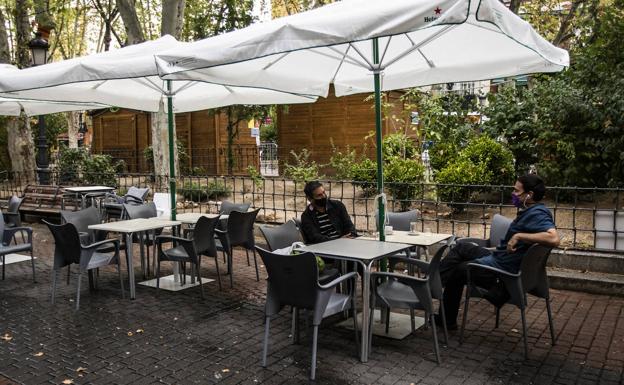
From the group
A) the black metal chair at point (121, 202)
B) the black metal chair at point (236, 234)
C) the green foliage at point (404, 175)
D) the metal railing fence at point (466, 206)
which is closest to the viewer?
the metal railing fence at point (466, 206)

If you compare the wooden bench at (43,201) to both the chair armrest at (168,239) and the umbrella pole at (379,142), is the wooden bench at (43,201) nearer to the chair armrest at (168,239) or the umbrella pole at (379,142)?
the chair armrest at (168,239)

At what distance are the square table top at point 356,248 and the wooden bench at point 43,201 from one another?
27.7ft

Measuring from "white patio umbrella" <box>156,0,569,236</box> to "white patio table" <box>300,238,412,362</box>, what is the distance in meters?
0.30

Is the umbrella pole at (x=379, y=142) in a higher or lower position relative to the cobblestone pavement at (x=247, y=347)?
higher

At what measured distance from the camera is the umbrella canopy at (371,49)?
12.9 feet

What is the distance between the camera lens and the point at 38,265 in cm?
850

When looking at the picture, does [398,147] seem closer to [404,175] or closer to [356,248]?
[404,175]

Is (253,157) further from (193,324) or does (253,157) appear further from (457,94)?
(193,324)

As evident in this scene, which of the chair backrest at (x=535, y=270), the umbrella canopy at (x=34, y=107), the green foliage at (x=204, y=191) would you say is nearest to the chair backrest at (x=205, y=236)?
the chair backrest at (x=535, y=270)

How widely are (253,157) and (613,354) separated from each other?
15.9 metres

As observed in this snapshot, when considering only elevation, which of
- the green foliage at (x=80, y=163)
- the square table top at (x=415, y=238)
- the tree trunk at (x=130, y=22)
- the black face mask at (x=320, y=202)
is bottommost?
the square table top at (x=415, y=238)

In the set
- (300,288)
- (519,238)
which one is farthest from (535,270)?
(300,288)

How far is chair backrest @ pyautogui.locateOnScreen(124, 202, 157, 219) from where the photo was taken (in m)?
7.82

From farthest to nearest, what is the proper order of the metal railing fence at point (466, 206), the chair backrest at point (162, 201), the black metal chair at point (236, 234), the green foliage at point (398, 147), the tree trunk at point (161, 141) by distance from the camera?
the tree trunk at point (161, 141) < the green foliage at point (398, 147) < the chair backrest at point (162, 201) < the black metal chair at point (236, 234) < the metal railing fence at point (466, 206)
